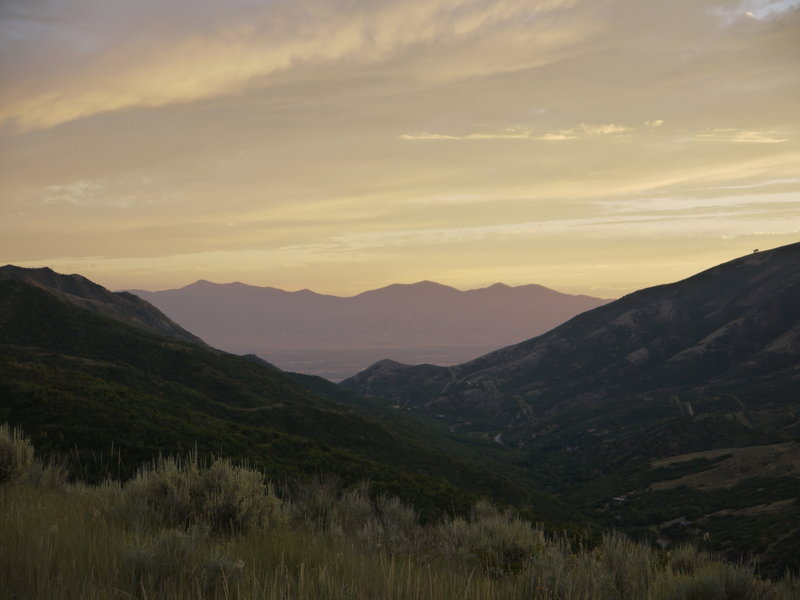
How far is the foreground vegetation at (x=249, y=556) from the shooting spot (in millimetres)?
4746

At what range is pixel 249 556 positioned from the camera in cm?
605

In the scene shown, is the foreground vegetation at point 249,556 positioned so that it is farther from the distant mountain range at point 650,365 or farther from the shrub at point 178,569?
the distant mountain range at point 650,365

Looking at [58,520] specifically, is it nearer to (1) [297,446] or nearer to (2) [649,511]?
(1) [297,446]

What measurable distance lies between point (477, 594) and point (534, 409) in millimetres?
149305

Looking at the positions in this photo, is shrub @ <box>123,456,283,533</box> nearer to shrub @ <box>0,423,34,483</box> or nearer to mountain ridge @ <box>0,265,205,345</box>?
shrub @ <box>0,423,34,483</box>

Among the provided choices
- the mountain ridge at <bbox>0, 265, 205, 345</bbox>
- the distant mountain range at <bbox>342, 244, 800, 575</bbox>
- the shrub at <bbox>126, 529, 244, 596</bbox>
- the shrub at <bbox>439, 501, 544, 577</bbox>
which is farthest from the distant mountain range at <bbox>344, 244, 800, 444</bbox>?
the shrub at <bbox>126, 529, 244, 596</bbox>

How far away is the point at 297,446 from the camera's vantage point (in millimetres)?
32969

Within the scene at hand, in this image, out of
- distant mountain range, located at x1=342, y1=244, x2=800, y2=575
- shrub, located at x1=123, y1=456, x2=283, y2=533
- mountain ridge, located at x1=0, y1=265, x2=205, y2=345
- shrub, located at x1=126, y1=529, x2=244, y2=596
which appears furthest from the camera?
mountain ridge, located at x1=0, y1=265, x2=205, y2=345

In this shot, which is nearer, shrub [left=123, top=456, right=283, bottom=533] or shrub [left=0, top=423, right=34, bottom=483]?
shrub [left=123, top=456, right=283, bottom=533]

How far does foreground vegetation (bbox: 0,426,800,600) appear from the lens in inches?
187

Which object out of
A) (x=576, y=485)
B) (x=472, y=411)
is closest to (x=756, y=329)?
(x=472, y=411)

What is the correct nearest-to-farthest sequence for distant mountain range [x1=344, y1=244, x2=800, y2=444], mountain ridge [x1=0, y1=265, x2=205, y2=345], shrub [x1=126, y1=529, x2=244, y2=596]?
shrub [x1=126, y1=529, x2=244, y2=596] → mountain ridge [x1=0, y1=265, x2=205, y2=345] → distant mountain range [x1=344, y1=244, x2=800, y2=444]

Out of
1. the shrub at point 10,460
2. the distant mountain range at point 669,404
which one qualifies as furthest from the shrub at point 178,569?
the distant mountain range at point 669,404

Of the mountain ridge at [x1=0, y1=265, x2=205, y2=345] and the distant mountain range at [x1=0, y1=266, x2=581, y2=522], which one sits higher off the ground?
the mountain ridge at [x1=0, y1=265, x2=205, y2=345]
